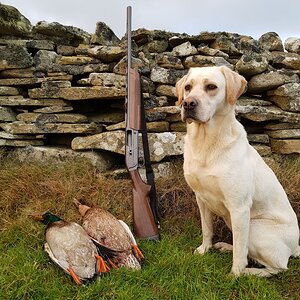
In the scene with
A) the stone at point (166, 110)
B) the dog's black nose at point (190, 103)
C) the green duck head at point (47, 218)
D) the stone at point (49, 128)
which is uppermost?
the dog's black nose at point (190, 103)

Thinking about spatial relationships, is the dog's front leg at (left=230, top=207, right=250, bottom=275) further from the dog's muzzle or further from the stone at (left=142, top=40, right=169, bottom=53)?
the stone at (left=142, top=40, right=169, bottom=53)

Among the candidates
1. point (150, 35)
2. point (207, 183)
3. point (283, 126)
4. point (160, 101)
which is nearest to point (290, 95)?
point (283, 126)

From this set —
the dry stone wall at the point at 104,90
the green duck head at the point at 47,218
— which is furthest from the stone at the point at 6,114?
the green duck head at the point at 47,218

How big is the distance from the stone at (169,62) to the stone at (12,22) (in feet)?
7.35

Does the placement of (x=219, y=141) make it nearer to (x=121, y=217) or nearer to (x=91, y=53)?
(x=121, y=217)

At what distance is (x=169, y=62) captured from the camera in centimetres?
549

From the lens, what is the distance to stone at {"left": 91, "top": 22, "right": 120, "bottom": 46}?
5.67 metres

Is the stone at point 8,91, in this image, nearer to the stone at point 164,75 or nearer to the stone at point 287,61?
the stone at point 164,75

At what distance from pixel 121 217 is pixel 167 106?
6.44 ft

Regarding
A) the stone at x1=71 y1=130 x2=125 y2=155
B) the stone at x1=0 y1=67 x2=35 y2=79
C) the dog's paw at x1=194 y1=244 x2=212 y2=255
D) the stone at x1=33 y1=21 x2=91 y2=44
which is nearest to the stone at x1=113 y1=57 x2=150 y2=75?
the stone at x1=71 y1=130 x2=125 y2=155

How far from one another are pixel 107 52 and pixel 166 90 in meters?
1.10

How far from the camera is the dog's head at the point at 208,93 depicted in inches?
124

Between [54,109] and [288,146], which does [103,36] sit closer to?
[54,109]

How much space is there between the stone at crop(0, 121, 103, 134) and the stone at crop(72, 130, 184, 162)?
159 millimetres
